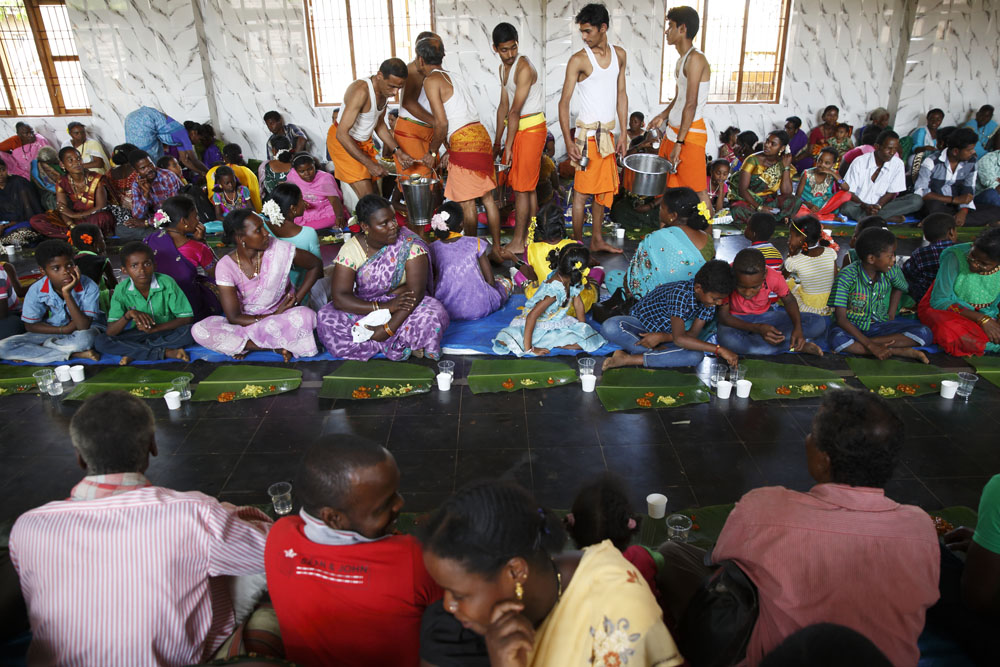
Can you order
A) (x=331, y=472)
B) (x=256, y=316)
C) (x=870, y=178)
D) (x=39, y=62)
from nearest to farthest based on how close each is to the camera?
1. (x=331, y=472)
2. (x=256, y=316)
3. (x=870, y=178)
4. (x=39, y=62)

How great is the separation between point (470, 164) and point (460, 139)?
0.75ft

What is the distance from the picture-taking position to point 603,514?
72.8 inches

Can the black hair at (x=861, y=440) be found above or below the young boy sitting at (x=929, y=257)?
above

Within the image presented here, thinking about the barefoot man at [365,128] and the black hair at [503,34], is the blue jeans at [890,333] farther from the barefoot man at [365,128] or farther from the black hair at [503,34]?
the barefoot man at [365,128]

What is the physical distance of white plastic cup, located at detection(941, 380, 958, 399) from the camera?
354 cm

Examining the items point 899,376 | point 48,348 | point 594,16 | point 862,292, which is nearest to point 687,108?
point 594,16

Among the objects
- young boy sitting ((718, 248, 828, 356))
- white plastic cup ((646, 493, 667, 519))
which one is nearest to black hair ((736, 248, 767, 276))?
young boy sitting ((718, 248, 828, 356))

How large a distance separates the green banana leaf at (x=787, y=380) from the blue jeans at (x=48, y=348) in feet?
13.3

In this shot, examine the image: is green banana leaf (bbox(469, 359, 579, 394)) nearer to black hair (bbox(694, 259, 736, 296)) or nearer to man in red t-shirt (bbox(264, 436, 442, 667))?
black hair (bbox(694, 259, 736, 296))

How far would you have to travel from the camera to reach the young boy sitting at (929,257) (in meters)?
4.37

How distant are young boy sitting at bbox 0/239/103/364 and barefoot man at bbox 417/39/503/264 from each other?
2.85m

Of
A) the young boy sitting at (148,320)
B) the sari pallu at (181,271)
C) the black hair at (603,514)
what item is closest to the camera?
the black hair at (603,514)

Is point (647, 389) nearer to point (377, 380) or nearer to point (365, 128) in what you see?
point (377, 380)

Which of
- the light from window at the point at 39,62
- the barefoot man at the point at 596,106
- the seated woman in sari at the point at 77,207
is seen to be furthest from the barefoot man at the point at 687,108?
the light from window at the point at 39,62
